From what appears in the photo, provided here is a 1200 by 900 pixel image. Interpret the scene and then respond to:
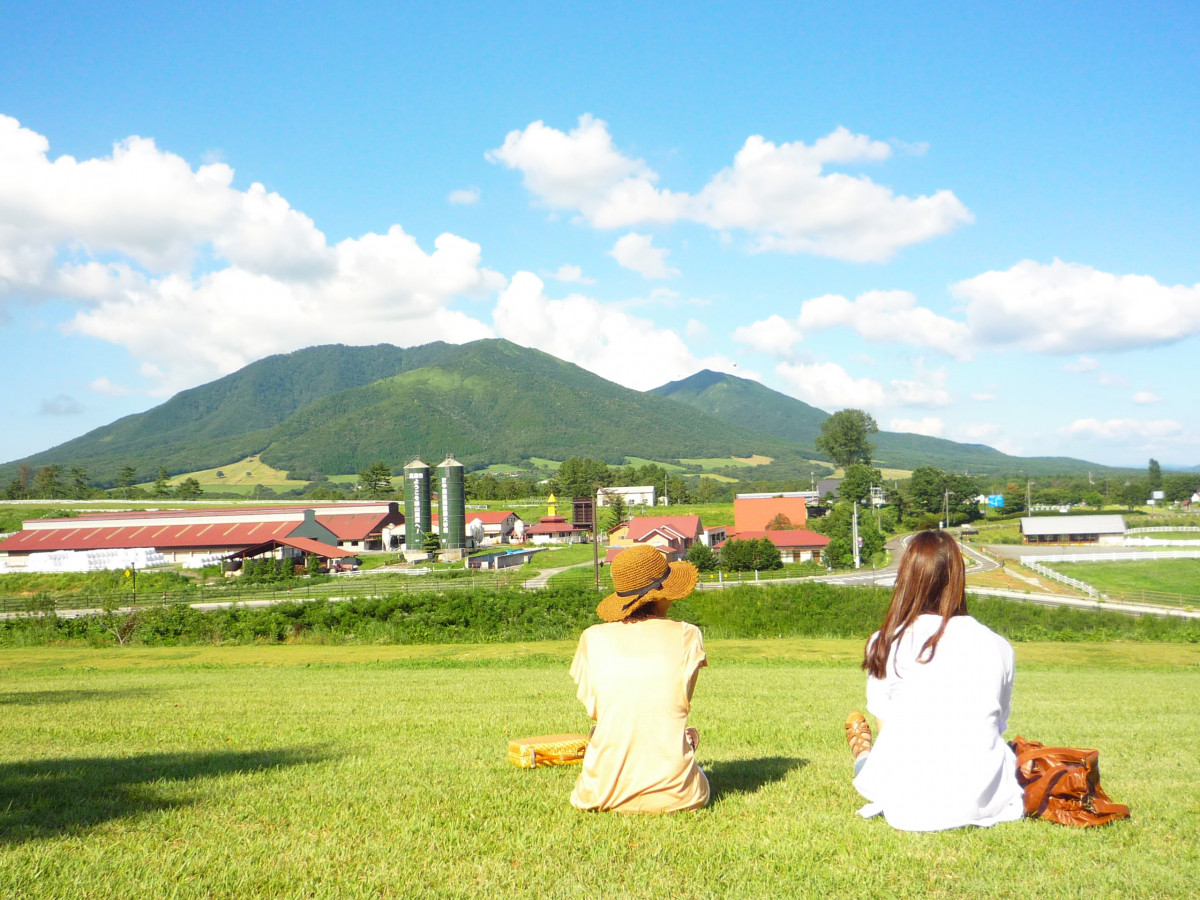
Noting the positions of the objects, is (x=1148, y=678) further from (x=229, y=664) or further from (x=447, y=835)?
(x=229, y=664)

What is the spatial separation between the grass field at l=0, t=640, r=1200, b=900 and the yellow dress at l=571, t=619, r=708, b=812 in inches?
8.4

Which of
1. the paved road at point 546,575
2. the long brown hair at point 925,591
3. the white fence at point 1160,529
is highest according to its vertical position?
the long brown hair at point 925,591

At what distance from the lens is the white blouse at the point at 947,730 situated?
4664 millimetres

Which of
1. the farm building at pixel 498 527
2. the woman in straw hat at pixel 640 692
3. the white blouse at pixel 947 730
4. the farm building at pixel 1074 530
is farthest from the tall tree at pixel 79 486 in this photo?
the white blouse at pixel 947 730

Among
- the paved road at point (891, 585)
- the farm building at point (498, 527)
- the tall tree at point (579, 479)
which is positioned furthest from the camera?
the tall tree at point (579, 479)

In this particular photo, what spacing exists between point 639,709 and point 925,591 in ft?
5.89

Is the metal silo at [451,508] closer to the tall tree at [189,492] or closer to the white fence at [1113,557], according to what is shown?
the white fence at [1113,557]

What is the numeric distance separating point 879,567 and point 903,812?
6737 centimetres

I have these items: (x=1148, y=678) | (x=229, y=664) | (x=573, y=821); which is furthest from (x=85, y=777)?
(x=1148, y=678)

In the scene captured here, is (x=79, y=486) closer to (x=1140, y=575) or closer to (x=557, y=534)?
(x=557, y=534)

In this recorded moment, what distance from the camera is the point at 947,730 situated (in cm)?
→ 469

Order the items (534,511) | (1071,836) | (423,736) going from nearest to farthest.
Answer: (1071,836)
(423,736)
(534,511)

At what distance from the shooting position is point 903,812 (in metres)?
4.91

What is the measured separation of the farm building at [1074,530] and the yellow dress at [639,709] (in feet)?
340
